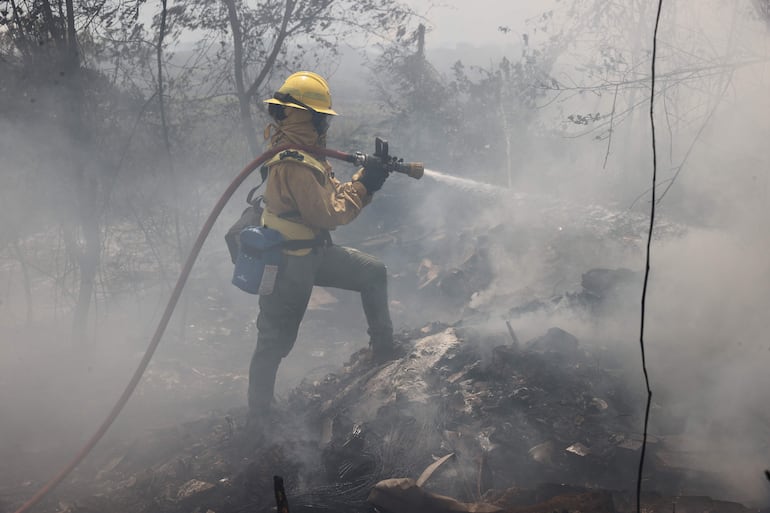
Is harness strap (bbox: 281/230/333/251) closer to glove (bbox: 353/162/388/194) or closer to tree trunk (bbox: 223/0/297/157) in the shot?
glove (bbox: 353/162/388/194)

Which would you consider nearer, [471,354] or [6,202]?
[471,354]

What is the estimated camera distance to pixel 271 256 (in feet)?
13.1

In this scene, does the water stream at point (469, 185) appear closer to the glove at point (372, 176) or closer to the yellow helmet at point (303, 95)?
the glove at point (372, 176)

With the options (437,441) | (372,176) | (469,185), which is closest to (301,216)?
(372,176)

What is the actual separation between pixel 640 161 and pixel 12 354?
9.66m

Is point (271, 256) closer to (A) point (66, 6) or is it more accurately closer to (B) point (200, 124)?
(A) point (66, 6)

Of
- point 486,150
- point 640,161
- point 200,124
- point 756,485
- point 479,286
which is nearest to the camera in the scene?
point 756,485

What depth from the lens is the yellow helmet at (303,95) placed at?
13.0ft

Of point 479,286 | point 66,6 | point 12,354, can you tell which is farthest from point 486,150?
point 12,354

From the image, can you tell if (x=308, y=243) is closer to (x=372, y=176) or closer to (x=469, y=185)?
(x=372, y=176)

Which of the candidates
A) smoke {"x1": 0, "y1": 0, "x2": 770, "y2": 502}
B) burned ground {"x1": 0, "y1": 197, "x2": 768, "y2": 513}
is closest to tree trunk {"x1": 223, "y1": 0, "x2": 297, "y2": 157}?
smoke {"x1": 0, "y1": 0, "x2": 770, "y2": 502}

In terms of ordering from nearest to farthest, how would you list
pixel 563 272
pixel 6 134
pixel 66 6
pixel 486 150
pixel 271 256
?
pixel 271 256 < pixel 66 6 < pixel 6 134 < pixel 563 272 < pixel 486 150

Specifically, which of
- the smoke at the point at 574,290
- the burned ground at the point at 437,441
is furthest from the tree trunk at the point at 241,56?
the burned ground at the point at 437,441

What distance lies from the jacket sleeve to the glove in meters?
0.14
